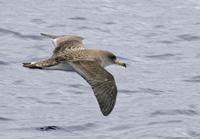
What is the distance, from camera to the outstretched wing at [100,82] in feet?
37.3

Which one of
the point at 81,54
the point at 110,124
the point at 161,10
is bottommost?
the point at 161,10

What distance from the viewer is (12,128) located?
42.5 ft

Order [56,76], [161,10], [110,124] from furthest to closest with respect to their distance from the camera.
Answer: [161,10]
[56,76]
[110,124]

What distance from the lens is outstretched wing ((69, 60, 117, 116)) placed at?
1138 centimetres

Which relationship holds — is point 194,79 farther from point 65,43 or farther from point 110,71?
point 65,43

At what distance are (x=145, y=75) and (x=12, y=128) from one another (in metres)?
3.65

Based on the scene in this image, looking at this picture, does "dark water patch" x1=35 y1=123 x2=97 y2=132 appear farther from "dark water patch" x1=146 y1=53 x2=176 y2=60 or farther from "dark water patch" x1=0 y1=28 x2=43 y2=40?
"dark water patch" x1=0 y1=28 x2=43 y2=40

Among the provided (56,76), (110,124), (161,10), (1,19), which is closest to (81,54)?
(110,124)

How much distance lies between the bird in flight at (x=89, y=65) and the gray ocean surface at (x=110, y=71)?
1.04m

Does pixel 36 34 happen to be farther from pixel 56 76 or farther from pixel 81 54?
pixel 81 54

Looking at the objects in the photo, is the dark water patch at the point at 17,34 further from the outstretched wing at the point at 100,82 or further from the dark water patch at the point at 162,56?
the outstretched wing at the point at 100,82

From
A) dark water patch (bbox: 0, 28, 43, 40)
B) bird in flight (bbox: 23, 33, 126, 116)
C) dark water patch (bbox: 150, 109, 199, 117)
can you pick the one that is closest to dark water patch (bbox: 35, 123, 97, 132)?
bird in flight (bbox: 23, 33, 126, 116)

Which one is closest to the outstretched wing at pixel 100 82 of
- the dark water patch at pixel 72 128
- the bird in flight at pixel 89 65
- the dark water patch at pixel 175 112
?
the bird in flight at pixel 89 65

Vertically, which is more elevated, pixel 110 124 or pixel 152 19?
pixel 110 124
